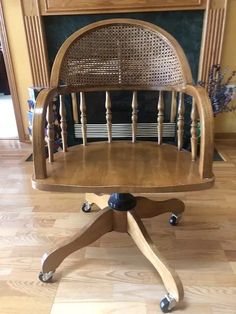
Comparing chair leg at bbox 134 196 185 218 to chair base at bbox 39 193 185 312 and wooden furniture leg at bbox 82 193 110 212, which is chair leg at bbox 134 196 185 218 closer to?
chair base at bbox 39 193 185 312

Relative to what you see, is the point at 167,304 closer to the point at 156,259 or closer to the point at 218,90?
the point at 156,259

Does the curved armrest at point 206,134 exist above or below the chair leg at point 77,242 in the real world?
above

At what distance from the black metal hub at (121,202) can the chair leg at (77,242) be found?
0.03 meters

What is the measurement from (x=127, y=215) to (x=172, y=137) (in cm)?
108

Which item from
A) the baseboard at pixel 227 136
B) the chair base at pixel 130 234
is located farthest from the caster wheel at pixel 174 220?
the baseboard at pixel 227 136

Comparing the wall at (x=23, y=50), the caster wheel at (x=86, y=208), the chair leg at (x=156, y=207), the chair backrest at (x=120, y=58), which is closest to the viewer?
the chair backrest at (x=120, y=58)

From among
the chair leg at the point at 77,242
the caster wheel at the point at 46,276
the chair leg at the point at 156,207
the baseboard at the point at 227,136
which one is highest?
the chair leg at the point at 77,242

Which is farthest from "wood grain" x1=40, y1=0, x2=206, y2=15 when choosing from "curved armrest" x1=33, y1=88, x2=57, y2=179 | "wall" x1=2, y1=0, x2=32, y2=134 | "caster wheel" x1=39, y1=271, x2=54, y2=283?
"caster wheel" x1=39, y1=271, x2=54, y2=283

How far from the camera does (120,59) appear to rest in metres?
1.07

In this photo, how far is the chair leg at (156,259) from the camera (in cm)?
82

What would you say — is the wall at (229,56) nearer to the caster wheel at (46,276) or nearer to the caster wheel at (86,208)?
the caster wheel at (86,208)

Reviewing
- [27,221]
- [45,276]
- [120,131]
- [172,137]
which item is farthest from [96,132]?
[45,276]

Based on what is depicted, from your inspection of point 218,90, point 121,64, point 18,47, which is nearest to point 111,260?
point 121,64

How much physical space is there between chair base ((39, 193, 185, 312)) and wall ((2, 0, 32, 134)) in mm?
1275
